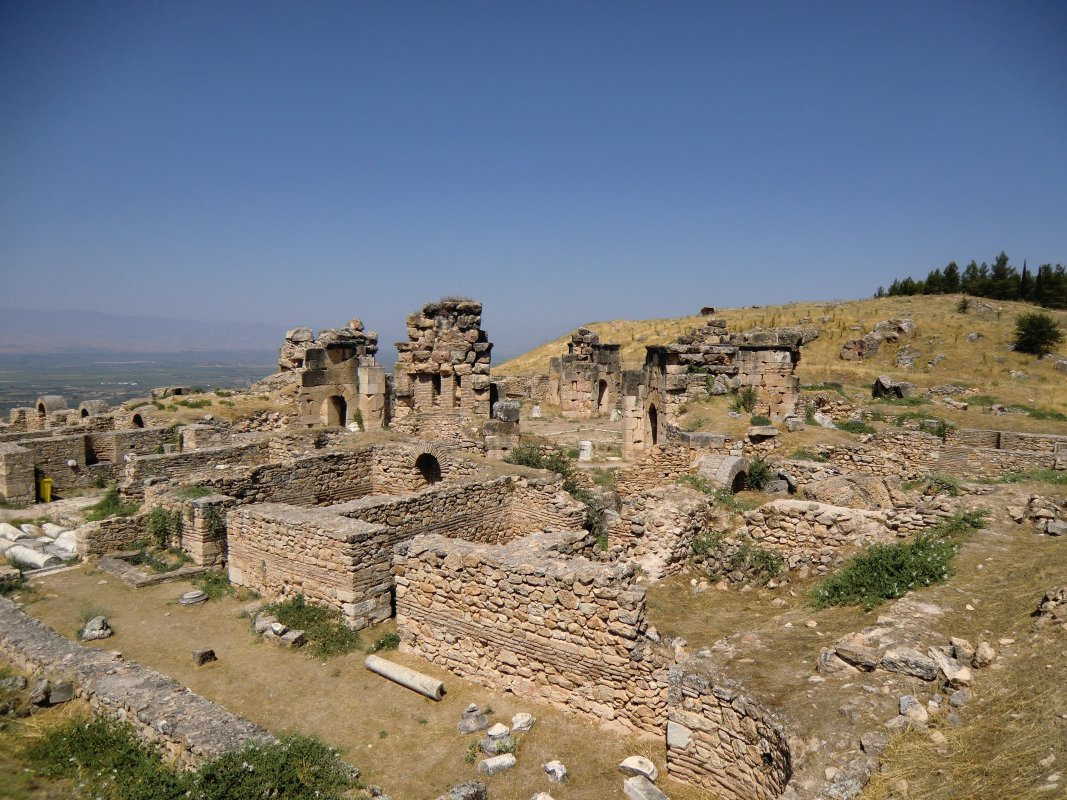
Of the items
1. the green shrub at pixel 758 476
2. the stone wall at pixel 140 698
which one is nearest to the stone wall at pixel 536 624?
the stone wall at pixel 140 698

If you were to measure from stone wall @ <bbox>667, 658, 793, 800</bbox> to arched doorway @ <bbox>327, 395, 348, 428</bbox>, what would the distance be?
17622 millimetres

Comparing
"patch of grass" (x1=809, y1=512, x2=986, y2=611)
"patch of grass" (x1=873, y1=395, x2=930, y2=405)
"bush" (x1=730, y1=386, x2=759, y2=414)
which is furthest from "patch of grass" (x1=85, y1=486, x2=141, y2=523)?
"patch of grass" (x1=873, y1=395, x2=930, y2=405)

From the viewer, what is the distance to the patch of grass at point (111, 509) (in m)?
13.6

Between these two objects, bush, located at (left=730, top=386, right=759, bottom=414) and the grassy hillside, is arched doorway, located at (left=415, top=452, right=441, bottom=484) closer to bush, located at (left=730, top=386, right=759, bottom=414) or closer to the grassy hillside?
bush, located at (left=730, top=386, right=759, bottom=414)

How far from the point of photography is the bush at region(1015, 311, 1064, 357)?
1412 inches

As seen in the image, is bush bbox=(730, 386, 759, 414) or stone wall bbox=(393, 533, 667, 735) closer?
stone wall bbox=(393, 533, 667, 735)

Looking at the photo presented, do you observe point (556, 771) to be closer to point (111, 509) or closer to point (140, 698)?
point (140, 698)

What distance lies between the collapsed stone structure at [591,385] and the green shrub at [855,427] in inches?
561

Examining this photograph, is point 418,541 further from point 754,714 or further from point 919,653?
point 919,653

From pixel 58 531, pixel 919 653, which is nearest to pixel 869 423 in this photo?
pixel 919 653

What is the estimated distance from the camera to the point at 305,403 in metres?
21.0

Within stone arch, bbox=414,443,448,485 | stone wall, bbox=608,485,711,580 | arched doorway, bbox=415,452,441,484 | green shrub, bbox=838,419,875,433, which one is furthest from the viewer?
green shrub, bbox=838,419,875,433

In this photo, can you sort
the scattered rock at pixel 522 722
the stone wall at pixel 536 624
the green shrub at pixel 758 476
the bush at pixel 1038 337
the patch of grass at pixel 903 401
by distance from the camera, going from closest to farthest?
the stone wall at pixel 536 624 → the scattered rock at pixel 522 722 → the green shrub at pixel 758 476 → the patch of grass at pixel 903 401 → the bush at pixel 1038 337

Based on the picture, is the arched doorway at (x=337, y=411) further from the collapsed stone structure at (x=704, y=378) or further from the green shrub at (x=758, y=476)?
the green shrub at (x=758, y=476)
